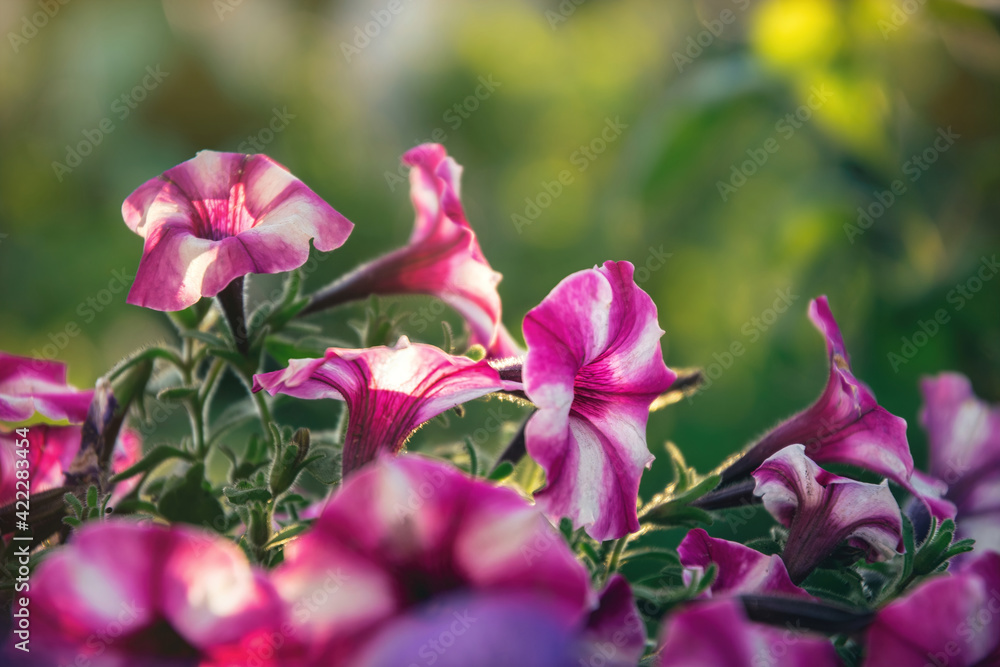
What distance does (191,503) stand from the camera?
20.0 inches

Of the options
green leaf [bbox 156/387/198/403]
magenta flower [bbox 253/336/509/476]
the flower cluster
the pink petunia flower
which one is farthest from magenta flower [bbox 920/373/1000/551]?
green leaf [bbox 156/387/198/403]

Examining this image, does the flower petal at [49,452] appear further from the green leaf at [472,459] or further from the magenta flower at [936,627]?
the magenta flower at [936,627]

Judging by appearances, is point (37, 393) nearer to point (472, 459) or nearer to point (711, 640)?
point (472, 459)

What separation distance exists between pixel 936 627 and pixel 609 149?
10.5 ft

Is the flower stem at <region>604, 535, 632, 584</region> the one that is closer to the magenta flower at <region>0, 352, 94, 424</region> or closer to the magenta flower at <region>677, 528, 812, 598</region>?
the magenta flower at <region>677, 528, 812, 598</region>

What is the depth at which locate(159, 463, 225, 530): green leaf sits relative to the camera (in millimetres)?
503

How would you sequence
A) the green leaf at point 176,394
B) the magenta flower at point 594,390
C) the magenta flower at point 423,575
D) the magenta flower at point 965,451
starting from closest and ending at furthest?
1. the magenta flower at point 423,575
2. the magenta flower at point 594,390
3. the green leaf at point 176,394
4. the magenta flower at point 965,451

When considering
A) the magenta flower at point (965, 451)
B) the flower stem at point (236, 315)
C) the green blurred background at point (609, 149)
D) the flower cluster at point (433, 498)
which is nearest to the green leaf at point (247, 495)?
the flower cluster at point (433, 498)

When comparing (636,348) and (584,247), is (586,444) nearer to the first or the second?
(636,348)

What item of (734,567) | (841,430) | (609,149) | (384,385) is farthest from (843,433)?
(609,149)

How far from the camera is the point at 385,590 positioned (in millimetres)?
308

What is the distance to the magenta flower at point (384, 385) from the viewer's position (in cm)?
41

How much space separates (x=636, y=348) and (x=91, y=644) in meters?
0.28

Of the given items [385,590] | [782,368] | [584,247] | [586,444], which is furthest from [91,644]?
[584,247]
